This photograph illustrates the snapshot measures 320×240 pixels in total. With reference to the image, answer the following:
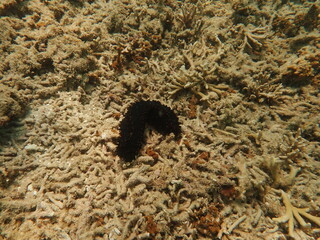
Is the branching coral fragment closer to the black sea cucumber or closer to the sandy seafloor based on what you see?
the sandy seafloor

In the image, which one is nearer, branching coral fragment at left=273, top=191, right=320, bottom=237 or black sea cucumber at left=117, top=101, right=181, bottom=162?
branching coral fragment at left=273, top=191, right=320, bottom=237

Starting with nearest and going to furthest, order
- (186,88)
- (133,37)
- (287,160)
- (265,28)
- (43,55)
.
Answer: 1. (287,160)
2. (43,55)
3. (186,88)
4. (133,37)
5. (265,28)

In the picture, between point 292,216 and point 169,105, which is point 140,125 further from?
point 292,216

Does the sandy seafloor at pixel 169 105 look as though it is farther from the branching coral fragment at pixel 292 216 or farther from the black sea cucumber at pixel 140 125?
the black sea cucumber at pixel 140 125

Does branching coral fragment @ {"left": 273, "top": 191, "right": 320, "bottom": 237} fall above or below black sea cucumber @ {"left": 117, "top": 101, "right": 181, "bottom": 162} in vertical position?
below

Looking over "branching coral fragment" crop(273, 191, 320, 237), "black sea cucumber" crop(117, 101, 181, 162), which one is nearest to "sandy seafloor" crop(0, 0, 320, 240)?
"branching coral fragment" crop(273, 191, 320, 237)

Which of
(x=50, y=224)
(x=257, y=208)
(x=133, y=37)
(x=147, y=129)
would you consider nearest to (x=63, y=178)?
(x=50, y=224)

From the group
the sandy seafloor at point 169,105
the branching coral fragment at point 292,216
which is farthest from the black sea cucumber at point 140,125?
the branching coral fragment at point 292,216

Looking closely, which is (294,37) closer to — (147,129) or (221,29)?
(221,29)
